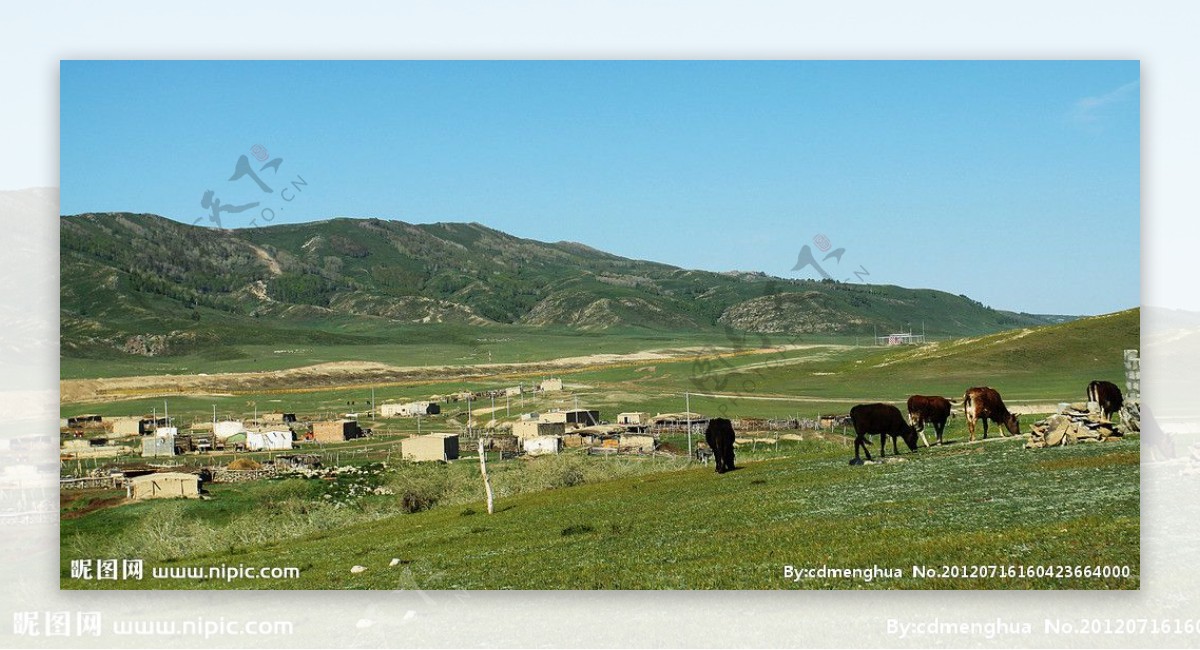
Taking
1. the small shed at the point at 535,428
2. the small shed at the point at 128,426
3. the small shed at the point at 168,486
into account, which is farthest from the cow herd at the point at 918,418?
the small shed at the point at 128,426

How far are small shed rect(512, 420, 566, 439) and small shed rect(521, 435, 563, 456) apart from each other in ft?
17.7

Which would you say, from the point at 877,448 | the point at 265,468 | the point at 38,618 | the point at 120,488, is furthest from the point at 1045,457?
the point at 265,468

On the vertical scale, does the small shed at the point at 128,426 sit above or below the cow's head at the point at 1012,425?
below

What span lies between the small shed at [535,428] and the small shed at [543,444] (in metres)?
5.38

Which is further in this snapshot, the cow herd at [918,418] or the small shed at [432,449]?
the small shed at [432,449]

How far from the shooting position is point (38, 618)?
29.5 metres

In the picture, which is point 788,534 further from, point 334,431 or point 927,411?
point 334,431

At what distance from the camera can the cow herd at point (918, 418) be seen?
42312mm

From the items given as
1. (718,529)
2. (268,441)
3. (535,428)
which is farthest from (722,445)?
(268,441)

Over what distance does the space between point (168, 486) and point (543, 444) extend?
45.7 meters

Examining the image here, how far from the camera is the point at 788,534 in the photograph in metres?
31.3

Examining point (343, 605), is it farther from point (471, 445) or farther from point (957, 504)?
point (471, 445)

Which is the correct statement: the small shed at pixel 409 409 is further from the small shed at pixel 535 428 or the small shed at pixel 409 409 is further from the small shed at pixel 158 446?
the small shed at pixel 158 446

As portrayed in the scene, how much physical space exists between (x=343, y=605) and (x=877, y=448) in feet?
109
